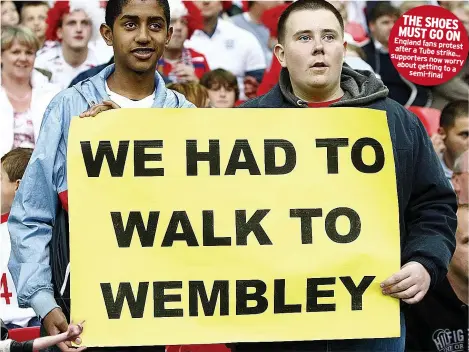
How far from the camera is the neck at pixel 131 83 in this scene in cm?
350

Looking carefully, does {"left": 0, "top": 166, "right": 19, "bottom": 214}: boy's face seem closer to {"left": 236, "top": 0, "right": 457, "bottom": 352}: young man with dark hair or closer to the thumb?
the thumb

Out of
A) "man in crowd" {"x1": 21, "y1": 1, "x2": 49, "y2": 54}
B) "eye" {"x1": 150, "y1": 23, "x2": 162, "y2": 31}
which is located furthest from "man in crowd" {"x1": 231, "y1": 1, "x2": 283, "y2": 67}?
"eye" {"x1": 150, "y1": 23, "x2": 162, "y2": 31}

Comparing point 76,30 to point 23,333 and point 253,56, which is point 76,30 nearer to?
point 253,56

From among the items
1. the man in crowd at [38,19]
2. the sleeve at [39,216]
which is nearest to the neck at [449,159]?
the man in crowd at [38,19]

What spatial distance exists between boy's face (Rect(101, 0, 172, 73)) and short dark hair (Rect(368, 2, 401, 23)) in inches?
118

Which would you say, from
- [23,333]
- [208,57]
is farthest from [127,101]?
[208,57]

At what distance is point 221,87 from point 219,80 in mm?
49

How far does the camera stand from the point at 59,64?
6.07 meters

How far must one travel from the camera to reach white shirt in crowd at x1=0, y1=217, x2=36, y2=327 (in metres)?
5.19

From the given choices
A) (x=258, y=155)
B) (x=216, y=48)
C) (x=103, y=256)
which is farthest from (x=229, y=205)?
(x=216, y=48)

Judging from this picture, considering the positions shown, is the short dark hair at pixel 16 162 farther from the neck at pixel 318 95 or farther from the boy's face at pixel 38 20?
the neck at pixel 318 95

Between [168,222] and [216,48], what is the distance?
2993 millimetres

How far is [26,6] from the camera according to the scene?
622 centimetres

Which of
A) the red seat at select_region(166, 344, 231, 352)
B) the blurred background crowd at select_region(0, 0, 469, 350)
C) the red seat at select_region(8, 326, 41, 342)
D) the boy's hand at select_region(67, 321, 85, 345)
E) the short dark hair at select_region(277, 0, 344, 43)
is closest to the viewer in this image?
the boy's hand at select_region(67, 321, 85, 345)
